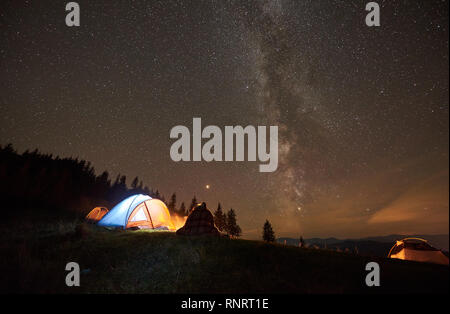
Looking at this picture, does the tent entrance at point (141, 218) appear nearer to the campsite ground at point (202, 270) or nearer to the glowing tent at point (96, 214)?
the campsite ground at point (202, 270)

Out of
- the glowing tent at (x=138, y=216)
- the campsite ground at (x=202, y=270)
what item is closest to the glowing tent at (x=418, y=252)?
the campsite ground at (x=202, y=270)

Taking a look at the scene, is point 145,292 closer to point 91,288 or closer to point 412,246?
point 91,288

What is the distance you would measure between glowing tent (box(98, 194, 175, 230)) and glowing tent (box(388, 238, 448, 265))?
46.1ft

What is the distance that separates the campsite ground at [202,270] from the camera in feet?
17.0

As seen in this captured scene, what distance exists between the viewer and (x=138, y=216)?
15.0m

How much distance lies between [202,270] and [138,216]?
10.3 metres

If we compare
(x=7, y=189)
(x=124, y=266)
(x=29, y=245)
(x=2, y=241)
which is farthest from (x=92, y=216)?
(x=7, y=189)

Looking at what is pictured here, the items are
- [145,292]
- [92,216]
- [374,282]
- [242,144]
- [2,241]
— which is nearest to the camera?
[374,282]

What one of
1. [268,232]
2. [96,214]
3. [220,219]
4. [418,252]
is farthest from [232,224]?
[418,252]

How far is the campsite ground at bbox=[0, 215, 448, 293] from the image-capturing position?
5.17 m

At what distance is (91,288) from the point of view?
5.66 meters

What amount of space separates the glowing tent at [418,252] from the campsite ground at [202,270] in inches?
185

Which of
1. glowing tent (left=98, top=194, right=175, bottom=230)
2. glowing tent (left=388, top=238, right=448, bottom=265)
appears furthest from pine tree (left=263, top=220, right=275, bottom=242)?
glowing tent (left=388, top=238, right=448, bottom=265)
